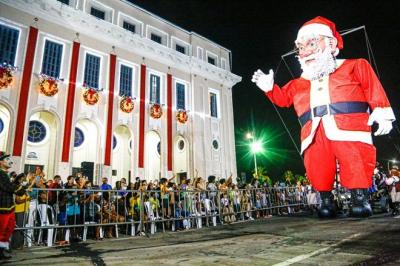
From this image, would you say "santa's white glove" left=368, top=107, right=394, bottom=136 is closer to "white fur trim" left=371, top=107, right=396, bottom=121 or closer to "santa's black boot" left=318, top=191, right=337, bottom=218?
"white fur trim" left=371, top=107, right=396, bottom=121

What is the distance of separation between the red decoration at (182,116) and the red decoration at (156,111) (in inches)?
60.2

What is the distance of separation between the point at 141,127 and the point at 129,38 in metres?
5.71

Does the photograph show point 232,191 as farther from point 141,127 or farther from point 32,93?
Answer: point 32,93

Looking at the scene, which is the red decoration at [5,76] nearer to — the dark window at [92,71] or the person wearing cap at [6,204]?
the dark window at [92,71]

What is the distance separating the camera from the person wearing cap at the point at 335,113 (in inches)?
104

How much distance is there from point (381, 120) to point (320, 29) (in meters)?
1.16

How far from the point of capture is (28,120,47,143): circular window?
1419cm

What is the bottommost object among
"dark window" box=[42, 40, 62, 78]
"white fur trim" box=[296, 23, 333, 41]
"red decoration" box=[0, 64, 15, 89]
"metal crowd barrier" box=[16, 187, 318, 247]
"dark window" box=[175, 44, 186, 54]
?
"metal crowd barrier" box=[16, 187, 318, 247]

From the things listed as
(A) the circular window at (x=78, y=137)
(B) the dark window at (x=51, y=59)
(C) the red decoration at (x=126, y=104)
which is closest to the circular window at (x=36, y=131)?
→ (A) the circular window at (x=78, y=137)

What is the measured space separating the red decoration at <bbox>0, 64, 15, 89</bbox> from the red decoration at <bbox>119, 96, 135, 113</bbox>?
5.63 m

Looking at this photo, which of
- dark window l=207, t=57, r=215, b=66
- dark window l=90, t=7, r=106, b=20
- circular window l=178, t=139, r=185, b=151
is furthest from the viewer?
dark window l=207, t=57, r=215, b=66

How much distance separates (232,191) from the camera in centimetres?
999

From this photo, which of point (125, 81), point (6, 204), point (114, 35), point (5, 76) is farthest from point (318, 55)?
point (114, 35)

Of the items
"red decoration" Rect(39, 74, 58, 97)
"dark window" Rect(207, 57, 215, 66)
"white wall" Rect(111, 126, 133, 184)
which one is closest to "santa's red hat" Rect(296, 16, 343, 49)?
"red decoration" Rect(39, 74, 58, 97)
